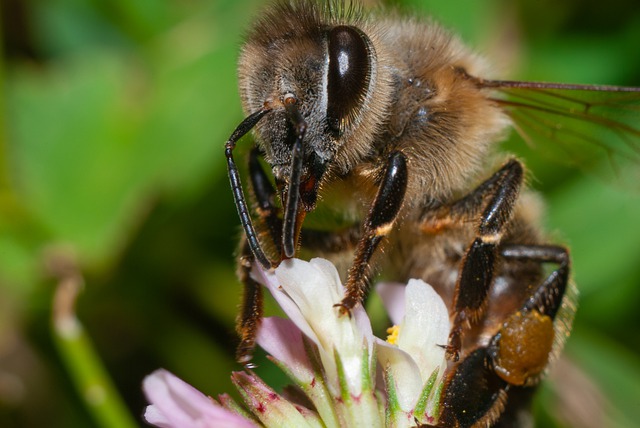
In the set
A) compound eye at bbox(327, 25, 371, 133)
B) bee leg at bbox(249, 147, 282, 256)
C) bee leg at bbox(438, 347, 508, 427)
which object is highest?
compound eye at bbox(327, 25, 371, 133)

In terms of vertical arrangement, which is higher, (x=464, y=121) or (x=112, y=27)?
(x=112, y=27)

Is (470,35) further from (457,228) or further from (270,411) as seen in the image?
(270,411)

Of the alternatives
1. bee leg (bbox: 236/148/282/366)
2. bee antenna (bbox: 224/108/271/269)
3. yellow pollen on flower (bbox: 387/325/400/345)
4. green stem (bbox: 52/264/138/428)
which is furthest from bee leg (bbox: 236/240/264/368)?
green stem (bbox: 52/264/138/428)

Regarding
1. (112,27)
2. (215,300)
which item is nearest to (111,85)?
(112,27)

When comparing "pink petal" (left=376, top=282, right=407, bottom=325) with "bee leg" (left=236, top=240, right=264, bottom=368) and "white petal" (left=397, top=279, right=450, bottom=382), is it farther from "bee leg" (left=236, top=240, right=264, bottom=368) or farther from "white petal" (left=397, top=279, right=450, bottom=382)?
"bee leg" (left=236, top=240, right=264, bottom=368)

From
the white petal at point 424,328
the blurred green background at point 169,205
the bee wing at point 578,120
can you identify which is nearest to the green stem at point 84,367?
the blurred green background at point 169,205

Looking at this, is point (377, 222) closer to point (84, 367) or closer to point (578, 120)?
point (578, 120)

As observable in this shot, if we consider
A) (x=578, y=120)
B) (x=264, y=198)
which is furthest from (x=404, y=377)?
(x=578, y=120)
